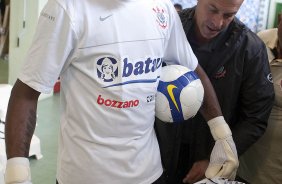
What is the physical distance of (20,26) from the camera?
4.01 metres

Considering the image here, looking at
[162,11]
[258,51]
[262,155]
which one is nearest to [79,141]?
[162,11]

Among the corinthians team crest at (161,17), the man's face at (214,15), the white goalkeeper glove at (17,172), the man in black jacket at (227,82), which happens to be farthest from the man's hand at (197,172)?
the white goalkeeper glove at (17,172)

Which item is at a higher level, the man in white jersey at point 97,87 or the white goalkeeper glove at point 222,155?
the man in white jersey at point 97,87

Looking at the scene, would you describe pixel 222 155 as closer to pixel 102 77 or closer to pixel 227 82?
pixel 227 82

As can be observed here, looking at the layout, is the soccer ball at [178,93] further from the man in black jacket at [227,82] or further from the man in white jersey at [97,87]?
the man in black jacket at [227,82]

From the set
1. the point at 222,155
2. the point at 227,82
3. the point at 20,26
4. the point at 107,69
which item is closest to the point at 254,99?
the point at 227,82

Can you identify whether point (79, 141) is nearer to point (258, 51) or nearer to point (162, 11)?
point (162, 11)

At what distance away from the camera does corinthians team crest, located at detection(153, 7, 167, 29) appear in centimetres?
121

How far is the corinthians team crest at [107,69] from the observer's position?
1.06 metres

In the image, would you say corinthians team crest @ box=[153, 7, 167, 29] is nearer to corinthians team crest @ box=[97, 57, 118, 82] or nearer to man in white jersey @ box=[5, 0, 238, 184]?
man in white jersey @ box=[5, 0, 238, 184]

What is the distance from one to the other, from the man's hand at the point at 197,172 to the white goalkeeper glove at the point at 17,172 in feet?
2.76

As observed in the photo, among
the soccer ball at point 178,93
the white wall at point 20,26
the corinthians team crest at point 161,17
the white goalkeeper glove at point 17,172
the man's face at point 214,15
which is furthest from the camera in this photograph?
the white wall at point 20,26

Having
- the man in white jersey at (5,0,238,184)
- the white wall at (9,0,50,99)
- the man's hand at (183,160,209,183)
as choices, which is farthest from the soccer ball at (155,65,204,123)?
the white wall at (9,0,50,99)

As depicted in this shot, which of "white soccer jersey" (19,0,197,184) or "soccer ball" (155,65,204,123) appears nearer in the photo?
"white soccer jersey" (19,0,197,184)
